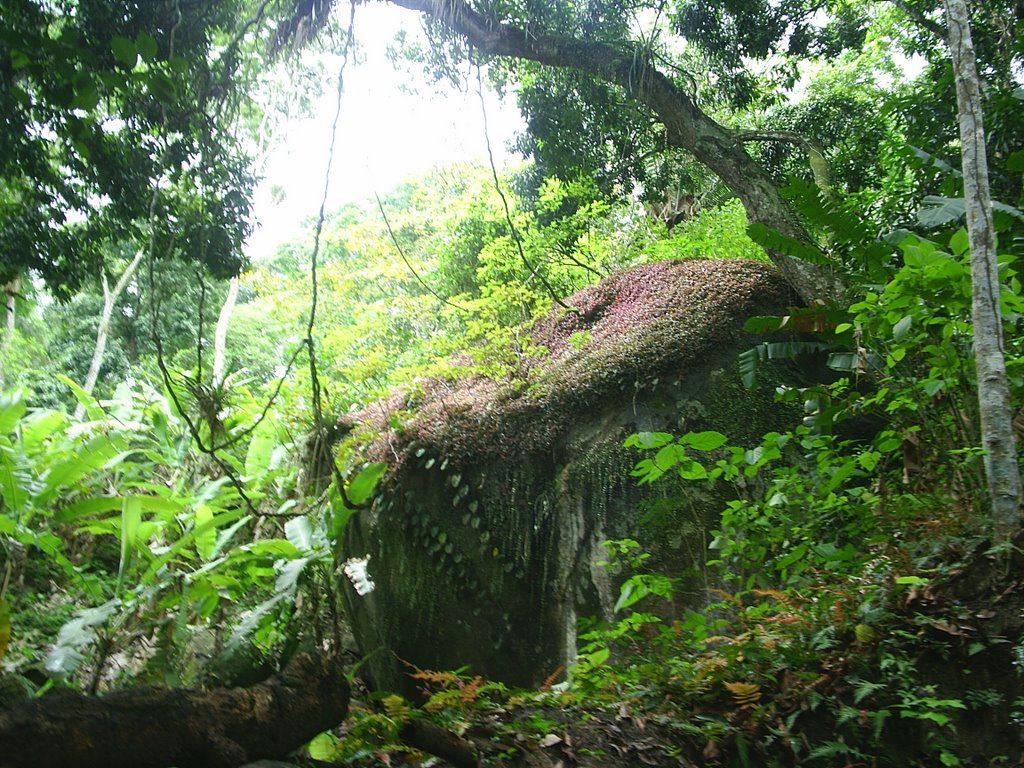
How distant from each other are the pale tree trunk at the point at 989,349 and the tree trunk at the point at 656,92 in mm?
2173

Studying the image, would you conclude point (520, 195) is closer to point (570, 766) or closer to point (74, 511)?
point (74, 511)

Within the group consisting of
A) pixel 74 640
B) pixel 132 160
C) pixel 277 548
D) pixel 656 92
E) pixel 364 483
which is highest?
pixel 656 92

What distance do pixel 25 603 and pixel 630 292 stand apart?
759 centimetres

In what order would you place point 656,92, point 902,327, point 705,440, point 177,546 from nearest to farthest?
point 902,327 < point 705,440 < point 177,546 < point 656,92

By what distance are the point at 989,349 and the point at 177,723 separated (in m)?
3.19

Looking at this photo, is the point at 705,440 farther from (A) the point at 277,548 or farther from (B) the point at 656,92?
(B) the point at 656,92

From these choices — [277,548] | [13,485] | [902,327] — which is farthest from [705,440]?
[13,485]

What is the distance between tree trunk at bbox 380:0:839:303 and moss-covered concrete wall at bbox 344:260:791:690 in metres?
0.52

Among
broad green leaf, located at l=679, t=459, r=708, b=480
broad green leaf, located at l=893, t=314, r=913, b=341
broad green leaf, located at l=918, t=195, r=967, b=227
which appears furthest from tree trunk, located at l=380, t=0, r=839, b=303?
broad green leaf, located at l=679, t=459, r=708, b=480

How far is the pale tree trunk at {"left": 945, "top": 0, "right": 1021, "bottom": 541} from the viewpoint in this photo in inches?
108

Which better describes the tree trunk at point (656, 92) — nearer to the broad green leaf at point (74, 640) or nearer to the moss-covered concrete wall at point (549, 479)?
the moss-covered concrete wall at point (549, 479)

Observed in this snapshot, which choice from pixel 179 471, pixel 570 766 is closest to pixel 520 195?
pixel 179 471

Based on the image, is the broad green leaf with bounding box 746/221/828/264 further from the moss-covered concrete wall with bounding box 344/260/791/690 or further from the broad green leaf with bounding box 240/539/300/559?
the broad green leaf with bounding box 240/539/300/559

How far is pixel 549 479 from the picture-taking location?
5.40m
